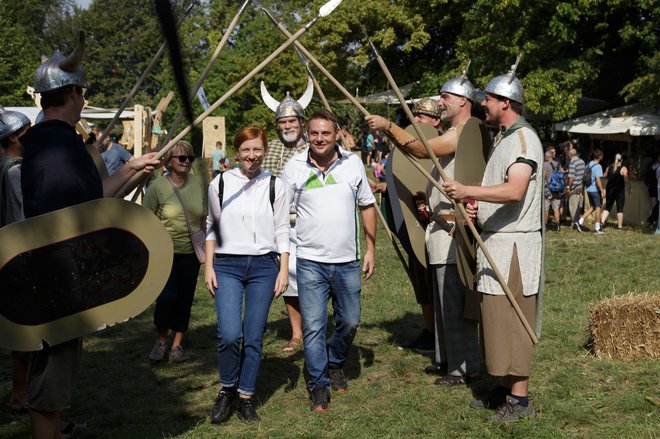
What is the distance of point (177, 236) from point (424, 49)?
96.6 ft

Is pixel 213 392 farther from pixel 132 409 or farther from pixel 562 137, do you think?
pixel 562 137

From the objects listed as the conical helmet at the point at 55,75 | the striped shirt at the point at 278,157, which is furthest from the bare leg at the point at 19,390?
the striped shirt at the point at 278,157

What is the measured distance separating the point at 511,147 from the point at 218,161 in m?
15.7

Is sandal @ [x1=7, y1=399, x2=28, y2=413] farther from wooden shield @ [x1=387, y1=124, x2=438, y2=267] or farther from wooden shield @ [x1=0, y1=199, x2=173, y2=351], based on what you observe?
wooden shield @ [x1=387, y1=124, x2=438, y2=267]

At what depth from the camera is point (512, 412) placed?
206 inches

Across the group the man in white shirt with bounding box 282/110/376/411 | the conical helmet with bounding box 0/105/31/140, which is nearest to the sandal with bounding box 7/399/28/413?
the conical helmet with bounding box 0/105/31/140

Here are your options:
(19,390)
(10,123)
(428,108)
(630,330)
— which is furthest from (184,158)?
(630,330)

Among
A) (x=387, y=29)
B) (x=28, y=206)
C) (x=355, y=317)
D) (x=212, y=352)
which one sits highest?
(x=387, y=29)

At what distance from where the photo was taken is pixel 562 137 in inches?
969

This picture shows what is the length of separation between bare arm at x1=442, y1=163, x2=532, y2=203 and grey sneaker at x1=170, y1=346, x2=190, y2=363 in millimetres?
3187

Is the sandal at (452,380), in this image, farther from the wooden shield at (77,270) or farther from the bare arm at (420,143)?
the wooden shield at (77,270)

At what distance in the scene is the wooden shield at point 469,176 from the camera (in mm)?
5668

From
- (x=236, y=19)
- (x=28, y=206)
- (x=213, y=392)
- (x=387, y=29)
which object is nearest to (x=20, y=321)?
(x=28, y=206)

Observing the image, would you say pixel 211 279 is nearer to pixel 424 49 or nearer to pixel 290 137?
pixel 290 137
